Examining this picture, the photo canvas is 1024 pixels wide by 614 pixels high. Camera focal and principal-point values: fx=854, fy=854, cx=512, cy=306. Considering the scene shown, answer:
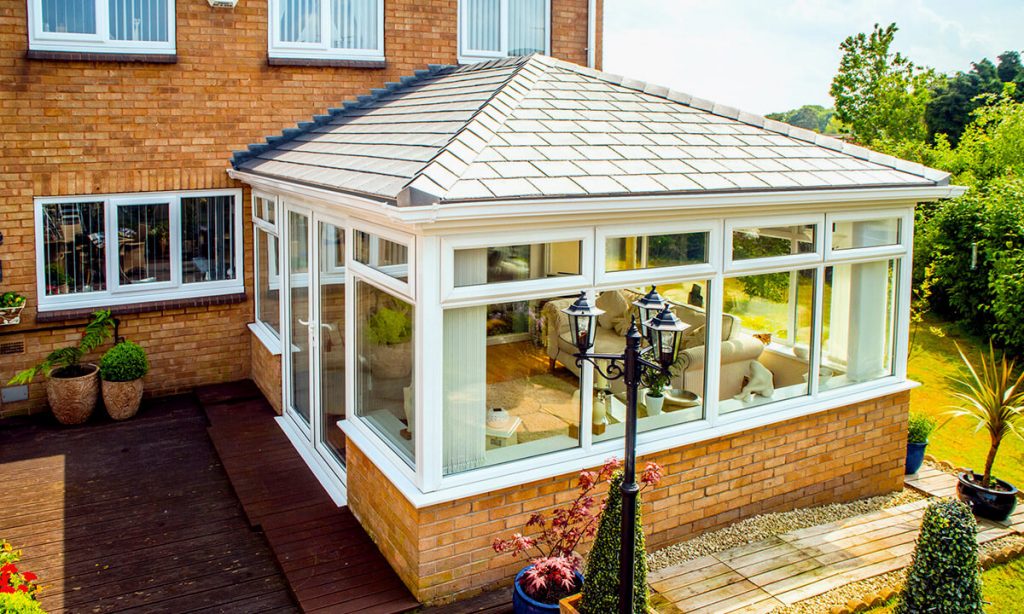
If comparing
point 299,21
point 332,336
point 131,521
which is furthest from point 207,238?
point 131,521

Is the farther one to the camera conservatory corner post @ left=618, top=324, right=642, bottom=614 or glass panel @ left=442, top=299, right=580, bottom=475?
glass panel @ left=442, top=299, right=580, bottom=475

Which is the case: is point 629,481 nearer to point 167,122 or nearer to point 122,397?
point 122,397

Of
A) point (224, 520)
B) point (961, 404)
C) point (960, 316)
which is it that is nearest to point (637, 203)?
point (224, 520)

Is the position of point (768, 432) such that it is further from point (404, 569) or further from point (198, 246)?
point (198, 246)

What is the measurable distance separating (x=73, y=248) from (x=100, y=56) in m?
2.13

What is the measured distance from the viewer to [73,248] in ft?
31.4

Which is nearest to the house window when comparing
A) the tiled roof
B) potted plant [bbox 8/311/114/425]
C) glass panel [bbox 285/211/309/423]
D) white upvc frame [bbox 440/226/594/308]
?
the tiled roof

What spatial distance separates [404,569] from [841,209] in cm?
469

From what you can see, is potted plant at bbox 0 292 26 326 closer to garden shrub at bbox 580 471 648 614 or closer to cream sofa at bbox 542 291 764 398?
cream sofa at bbox 542 291 764 398

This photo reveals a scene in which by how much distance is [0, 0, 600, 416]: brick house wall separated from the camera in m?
9.09

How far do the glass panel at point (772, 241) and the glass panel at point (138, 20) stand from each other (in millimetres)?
6851

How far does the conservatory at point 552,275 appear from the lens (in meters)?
5.67

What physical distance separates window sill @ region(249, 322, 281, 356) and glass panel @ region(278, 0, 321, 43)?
3452 mm

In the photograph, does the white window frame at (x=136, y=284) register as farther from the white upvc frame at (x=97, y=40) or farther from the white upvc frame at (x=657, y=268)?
the white upvc frame at (x=657, y=268)
